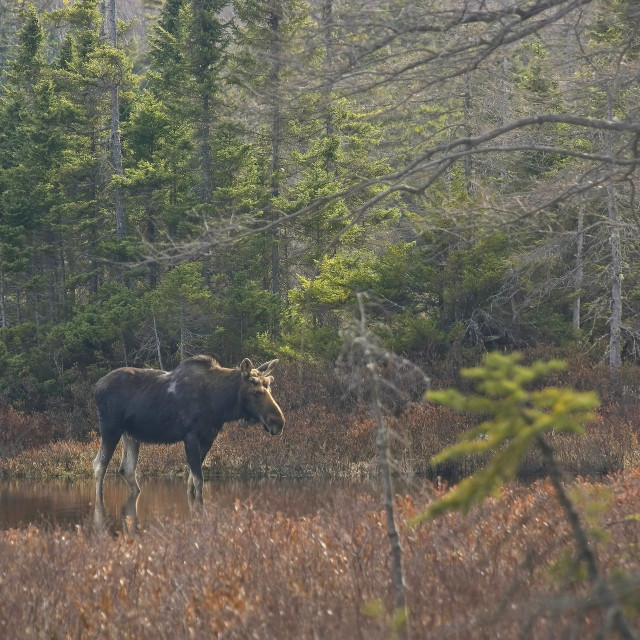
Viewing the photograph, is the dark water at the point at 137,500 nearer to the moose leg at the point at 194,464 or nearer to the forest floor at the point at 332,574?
the moose leg at the point at 194,464

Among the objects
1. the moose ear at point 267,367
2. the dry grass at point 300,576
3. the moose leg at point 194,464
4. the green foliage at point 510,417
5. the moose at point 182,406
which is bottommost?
the moose leg at point 194,464

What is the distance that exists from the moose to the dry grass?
521 centimetres

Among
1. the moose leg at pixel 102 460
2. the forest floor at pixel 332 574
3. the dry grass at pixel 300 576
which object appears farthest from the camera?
the moose leg at pixel 102 460

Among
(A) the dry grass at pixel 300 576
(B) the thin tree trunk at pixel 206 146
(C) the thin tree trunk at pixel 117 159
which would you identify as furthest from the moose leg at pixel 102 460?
(B) the thin tree trunk at pixel 206 146

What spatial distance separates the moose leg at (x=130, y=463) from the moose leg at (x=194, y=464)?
103 cm

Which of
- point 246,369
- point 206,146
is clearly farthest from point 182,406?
point 206,146

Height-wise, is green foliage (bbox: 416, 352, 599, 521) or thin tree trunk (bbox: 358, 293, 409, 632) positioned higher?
green foliage (bbox: 416, 352, 599, 521)

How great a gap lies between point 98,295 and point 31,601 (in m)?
21.9

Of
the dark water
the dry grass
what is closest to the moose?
the dark water

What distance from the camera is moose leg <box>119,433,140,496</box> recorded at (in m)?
15.0

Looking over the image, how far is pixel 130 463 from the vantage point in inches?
607

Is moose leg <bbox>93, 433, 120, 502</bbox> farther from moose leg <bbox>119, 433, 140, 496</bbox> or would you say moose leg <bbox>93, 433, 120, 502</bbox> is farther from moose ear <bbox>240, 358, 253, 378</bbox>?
moose ear <bbox>240, 358, 253, 378</bbox>

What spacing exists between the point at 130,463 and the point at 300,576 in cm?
919

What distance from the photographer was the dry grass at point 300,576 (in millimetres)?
5398
